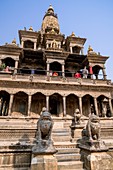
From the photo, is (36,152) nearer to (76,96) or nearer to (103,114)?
(76,96)

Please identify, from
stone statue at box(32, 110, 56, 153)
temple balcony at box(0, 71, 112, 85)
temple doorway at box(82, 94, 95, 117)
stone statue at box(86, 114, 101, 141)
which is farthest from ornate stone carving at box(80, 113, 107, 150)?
temple doorway at box(82, 94, 95, 117)

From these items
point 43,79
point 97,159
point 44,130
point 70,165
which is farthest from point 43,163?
point 43,79

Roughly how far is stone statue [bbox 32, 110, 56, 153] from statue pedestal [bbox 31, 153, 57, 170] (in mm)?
205

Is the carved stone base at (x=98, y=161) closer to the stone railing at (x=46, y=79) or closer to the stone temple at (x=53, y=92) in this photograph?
the stone temple at (x=53, y=92)

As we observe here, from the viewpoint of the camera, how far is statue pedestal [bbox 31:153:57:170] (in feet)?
14.5

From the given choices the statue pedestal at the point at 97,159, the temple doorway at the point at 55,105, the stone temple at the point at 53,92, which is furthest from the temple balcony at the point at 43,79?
the statue pedestal at the point at 97,159

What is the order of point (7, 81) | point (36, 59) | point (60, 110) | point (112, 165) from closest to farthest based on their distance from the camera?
1. point (112, 165)
2. point (7, 81)
3. point (60, 110)
4. point (36, 59)

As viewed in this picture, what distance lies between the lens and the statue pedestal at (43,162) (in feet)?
14.5

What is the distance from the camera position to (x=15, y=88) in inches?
639

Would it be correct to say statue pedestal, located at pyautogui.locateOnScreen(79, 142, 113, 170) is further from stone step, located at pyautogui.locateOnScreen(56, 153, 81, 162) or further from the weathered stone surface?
the weathered stone surface

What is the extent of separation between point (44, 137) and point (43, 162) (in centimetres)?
93

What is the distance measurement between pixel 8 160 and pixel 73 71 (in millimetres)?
18529

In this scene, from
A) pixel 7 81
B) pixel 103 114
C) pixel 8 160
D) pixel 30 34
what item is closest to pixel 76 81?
pixel 103 114

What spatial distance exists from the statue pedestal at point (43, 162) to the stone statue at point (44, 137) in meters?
0.21
